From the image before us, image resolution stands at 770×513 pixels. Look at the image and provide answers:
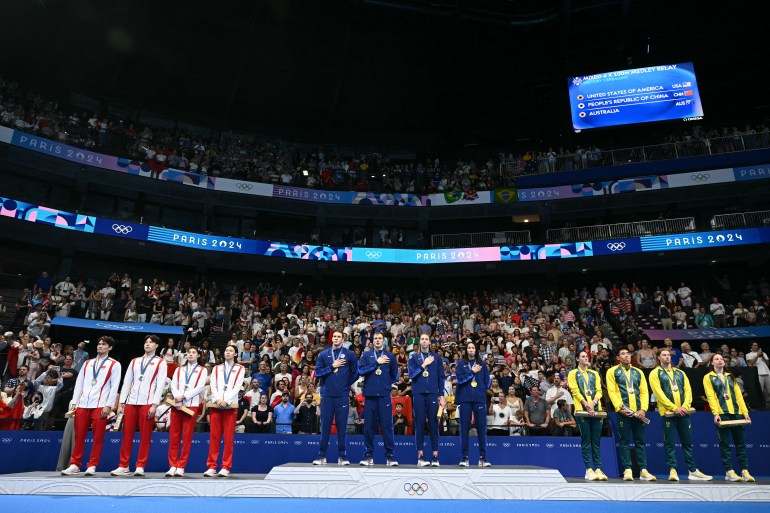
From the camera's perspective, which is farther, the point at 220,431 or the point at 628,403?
the point at 628,403

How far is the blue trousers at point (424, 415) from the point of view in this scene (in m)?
8.70

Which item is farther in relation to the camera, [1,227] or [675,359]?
[1,227]

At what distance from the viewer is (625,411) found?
8453 mm

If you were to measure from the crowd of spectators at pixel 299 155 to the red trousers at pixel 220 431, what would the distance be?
18843mm

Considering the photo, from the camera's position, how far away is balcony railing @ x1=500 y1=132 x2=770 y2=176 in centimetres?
2452

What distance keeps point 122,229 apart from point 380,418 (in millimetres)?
18340

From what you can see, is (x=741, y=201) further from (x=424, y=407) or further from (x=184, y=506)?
(x=184, y=506)

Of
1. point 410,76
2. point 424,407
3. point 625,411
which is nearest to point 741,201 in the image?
point 410,76

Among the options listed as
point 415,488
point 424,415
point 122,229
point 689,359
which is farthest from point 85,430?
point 122,229

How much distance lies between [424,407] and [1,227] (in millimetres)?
21714

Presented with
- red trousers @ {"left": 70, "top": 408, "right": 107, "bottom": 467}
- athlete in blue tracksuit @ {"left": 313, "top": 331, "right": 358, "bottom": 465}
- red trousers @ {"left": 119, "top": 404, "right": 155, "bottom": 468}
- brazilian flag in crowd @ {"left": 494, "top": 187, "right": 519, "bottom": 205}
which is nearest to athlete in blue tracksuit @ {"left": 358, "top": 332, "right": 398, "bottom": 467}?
athlete in blue tracksuit @ {"left": 313, "top": 331, "right": 358, "bottom": 465}

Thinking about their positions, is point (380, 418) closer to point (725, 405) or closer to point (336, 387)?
point (336, 387)

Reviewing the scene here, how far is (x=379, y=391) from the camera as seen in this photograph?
858 centimetres

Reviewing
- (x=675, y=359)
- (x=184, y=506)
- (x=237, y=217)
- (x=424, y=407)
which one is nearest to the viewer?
(x=184, y=506)
